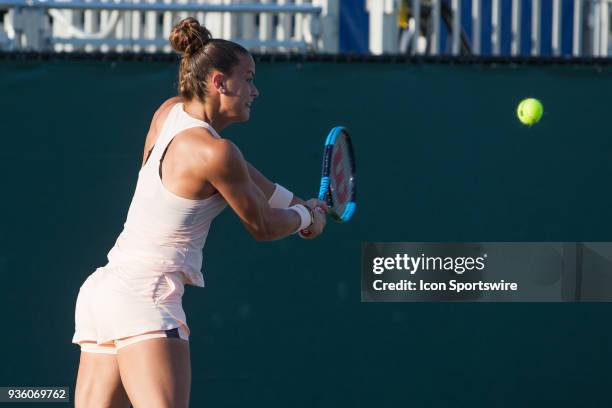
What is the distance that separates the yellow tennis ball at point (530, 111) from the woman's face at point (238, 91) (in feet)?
7.04

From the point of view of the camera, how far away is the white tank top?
311cm

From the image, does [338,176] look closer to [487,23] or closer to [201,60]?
[201,60]

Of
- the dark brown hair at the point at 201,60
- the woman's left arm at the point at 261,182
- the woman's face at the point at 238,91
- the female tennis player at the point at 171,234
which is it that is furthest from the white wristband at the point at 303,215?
the dark brown hair at the point at 201,60

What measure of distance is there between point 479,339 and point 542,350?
282 mm

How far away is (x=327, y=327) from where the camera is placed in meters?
5.07

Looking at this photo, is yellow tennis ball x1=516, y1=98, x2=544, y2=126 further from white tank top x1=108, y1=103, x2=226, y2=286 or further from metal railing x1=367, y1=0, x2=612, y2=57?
white tank top x1=108, y1=103, x2=226, y2=286

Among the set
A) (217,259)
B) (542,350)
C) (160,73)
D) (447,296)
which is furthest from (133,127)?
(542,350)

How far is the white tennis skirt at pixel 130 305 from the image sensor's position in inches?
122

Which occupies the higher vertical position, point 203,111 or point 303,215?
point 203,111

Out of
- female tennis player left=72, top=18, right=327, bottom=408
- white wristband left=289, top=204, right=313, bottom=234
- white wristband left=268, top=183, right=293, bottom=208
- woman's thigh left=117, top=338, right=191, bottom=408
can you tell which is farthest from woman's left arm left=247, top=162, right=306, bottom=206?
woman's thigh left=117, top=338, right=191, bottom=408

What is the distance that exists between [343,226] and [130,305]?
6.69 feet

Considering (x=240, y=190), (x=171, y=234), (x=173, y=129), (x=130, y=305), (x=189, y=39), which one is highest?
(x=189, y=39)

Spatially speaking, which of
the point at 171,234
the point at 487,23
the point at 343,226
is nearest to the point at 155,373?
the point at 171,234

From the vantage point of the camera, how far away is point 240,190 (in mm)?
3080
